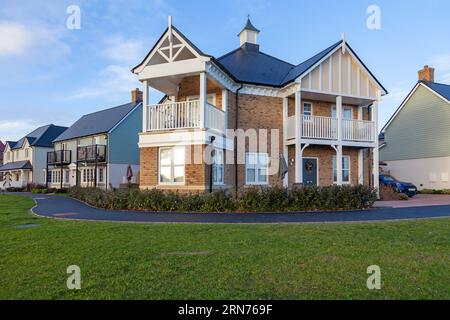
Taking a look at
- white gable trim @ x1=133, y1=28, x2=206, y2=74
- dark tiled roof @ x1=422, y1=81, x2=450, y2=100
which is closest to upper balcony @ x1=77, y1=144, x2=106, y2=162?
white gable trim @ x1=133, y1=28, x2=206, y2=74

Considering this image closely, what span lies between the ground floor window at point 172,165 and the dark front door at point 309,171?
7.57m

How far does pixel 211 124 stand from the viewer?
15.3 metres

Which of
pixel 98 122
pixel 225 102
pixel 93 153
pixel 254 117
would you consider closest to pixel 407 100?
pixel 254 117

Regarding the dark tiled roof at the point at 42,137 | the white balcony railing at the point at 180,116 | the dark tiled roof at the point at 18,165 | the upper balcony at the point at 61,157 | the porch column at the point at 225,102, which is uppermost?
the dark tiled roof at the point at 42,137

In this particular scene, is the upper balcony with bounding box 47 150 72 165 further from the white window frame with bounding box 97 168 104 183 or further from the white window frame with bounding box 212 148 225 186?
the white window frame with bounding box 212 148 225 186

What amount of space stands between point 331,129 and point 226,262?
15.2 m

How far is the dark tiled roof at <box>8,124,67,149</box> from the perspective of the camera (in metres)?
45.0

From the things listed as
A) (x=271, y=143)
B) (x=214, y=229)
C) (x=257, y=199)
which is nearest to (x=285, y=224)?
(x=214, y=229)

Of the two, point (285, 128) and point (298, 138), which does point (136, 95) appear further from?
point (298, 138)

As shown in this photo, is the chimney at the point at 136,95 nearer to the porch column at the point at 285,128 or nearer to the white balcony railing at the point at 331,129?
the porch column at the point at 285,128

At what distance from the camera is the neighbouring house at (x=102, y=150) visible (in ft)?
107

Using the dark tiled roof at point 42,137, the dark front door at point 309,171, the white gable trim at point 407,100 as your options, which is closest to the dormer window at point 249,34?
the dark front door at point 309,171

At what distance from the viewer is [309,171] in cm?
1933

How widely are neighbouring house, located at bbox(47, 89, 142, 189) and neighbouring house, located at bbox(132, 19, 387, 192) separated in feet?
47.1
